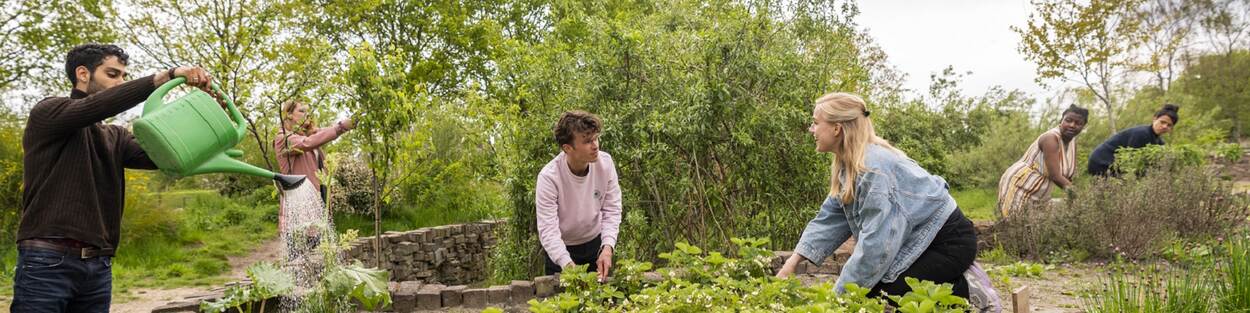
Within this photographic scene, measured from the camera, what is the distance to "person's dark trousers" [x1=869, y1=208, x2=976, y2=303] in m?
2.63

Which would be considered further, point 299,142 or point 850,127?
point 299,142

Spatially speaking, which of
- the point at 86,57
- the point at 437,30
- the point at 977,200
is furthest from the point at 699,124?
the point at 437,30

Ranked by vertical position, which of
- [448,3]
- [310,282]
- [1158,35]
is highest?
[448,3]

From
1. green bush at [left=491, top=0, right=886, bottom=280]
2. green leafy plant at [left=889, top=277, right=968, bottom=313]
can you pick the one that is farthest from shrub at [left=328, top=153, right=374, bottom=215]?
green leafy plant at [left=889, top=277, right=968, bottom=313]

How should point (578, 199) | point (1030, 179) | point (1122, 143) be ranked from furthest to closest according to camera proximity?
point (1122, 143), point (1030, 179), point (578, 199)

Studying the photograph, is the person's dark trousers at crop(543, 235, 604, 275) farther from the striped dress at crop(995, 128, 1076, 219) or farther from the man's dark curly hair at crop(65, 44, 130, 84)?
the striped dress at crop(995, 128, 1076, 219)

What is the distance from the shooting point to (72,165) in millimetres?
2521

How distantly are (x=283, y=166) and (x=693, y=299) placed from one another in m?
3.60

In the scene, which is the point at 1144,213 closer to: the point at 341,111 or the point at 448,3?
the point at 341,111

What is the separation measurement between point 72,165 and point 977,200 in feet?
41.7

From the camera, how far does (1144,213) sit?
566 cm

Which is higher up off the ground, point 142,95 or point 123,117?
point 123,117

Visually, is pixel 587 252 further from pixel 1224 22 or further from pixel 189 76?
pixel 1224 22

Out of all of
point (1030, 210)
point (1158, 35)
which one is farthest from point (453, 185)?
point (1158, 35)
